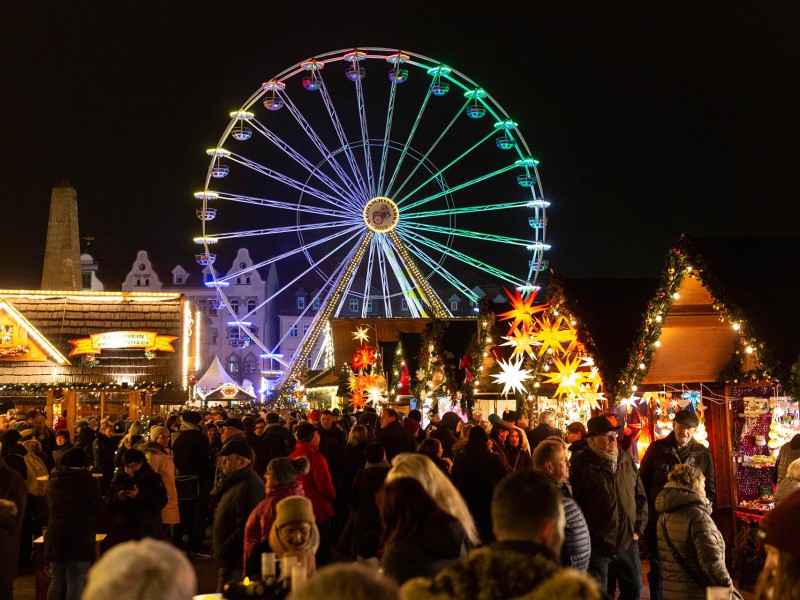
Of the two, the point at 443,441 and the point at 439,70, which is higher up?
the point at 439,70

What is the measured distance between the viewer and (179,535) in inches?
497

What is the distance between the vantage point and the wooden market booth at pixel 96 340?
30.9 meters

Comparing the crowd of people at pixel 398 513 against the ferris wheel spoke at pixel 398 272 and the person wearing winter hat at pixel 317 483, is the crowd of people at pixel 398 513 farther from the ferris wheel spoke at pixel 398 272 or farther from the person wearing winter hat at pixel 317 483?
the ferris wheel spoke at pixel 398 272

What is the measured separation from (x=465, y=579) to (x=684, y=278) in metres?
7.08

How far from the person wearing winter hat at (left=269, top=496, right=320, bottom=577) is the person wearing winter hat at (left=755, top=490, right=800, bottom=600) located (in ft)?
7.24

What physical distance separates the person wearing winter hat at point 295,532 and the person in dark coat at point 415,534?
0.66 m

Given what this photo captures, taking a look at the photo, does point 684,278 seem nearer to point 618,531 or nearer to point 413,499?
point 618,531

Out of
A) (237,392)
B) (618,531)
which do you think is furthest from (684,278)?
(237,392)

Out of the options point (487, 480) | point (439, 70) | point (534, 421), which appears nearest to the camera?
point (487, 480)

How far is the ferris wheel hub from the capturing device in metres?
29.9

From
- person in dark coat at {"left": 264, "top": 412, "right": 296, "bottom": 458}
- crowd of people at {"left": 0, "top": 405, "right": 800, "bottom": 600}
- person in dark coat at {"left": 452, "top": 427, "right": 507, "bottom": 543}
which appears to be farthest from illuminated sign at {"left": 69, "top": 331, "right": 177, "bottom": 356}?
person in dark coat at {"left": 452, "top": 427, "right": 507, "bottom": 543}

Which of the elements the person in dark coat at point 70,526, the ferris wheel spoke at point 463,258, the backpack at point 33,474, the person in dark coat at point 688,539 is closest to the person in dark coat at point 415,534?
the person in dark coat at point 688,539

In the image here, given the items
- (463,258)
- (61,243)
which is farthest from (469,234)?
(61,243)

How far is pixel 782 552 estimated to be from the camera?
326 centimetres
